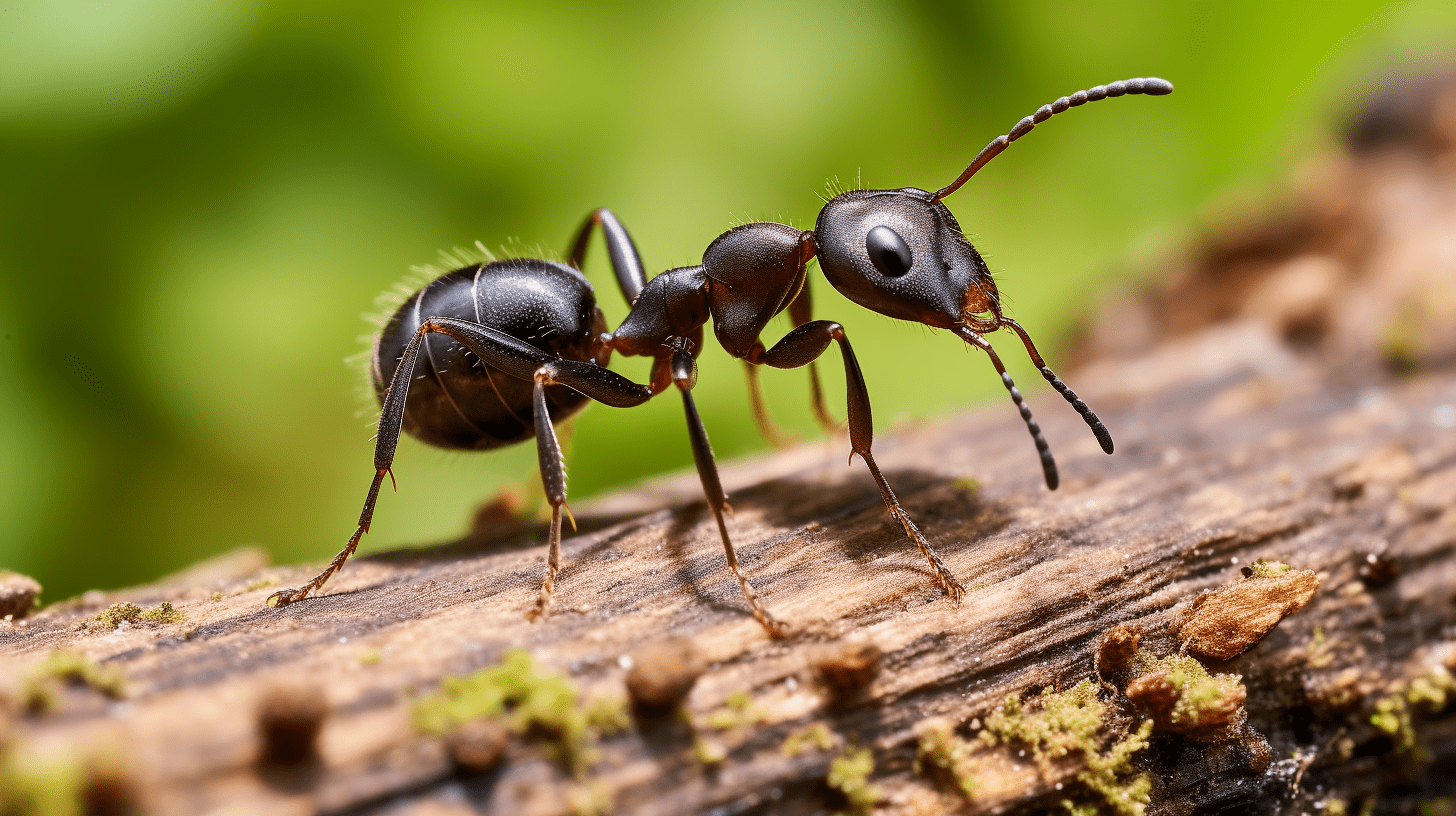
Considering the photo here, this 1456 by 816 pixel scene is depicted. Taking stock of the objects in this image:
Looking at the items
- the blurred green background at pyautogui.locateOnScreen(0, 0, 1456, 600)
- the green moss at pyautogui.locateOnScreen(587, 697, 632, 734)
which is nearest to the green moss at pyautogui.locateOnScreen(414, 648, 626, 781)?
the green moss at pyautogui.locateOnScreen(587, 697, 632, 734)

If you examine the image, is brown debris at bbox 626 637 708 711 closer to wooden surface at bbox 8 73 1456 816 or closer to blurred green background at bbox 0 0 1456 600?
wooden surface at bbox 8 73 1456 816

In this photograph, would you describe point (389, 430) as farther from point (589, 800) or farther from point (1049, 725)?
point (1049, 725)

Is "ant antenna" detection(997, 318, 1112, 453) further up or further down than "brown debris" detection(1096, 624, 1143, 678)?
further up

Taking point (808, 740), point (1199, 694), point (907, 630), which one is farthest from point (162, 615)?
point (1199, 694)

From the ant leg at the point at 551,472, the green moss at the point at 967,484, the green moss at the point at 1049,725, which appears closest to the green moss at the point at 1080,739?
the green moss at the point at 1049,725

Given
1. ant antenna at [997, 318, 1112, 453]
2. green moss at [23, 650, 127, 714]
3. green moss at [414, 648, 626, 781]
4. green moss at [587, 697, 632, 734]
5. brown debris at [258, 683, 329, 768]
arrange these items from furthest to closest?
1. ant antenna at [997, 318, 1112, 453]
2. green moss at [587, 697, 632, 734]
3. green moss at [414, 648, 626, 781]
4. green moss at [23, 650, 127, 714]
5. brown debris at [258, 683, 329, 768]

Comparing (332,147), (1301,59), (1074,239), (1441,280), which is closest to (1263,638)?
(1441,280)

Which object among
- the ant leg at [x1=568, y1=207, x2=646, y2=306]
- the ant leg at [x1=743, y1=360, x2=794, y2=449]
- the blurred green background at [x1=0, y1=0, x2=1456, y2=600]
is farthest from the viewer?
the blurred green background at [x1=0, y1=0, x2=1456, y2=600]
